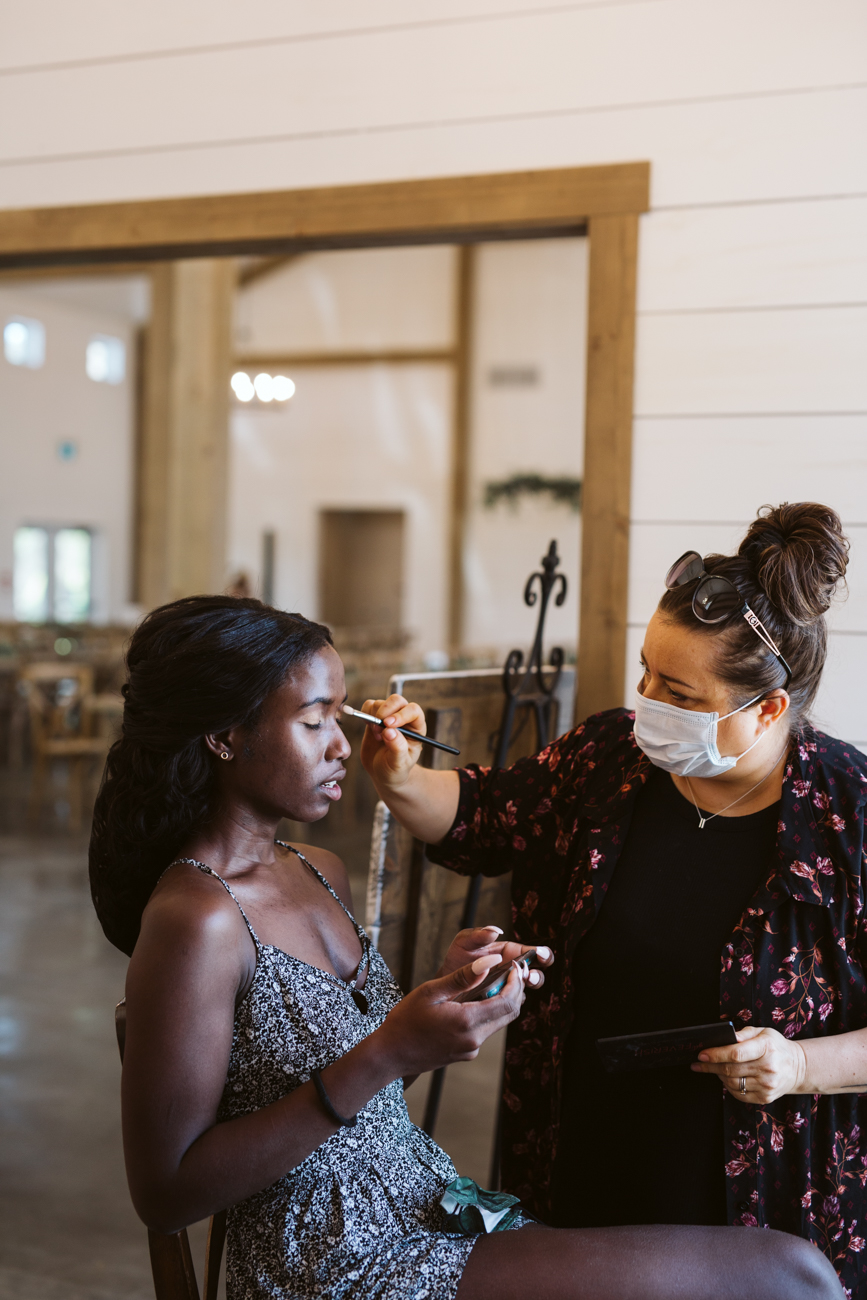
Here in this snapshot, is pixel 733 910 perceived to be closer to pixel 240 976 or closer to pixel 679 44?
pixel 240 976

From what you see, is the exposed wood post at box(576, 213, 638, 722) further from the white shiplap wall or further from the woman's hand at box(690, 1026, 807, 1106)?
the woman's hand at box(690, 1026, 807, 1106)

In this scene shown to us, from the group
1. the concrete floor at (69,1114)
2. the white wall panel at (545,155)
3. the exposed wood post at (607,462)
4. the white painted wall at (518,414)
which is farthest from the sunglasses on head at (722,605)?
the white painted wall at (518,414)

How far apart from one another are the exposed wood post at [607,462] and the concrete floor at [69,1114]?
4.98 feet

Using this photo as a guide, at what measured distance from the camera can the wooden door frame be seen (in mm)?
2094

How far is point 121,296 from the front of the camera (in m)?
13.0

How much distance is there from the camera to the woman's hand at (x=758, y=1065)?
4.31 ft

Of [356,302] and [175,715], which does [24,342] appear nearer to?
[356,302]

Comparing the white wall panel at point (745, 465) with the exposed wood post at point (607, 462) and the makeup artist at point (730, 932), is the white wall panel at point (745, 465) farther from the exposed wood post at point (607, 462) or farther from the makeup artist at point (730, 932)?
the makeup artist at point (730, 932)

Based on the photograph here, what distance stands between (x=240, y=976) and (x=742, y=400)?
52.9 inches

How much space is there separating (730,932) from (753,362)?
104cm

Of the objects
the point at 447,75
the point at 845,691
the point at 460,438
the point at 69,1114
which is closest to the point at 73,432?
the point at 460,438

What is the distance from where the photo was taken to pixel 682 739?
1.46 m

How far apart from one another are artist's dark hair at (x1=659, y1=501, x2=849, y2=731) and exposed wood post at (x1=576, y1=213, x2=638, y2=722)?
640mm

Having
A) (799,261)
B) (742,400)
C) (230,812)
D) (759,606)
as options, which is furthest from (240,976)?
(799,261)
